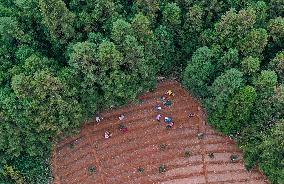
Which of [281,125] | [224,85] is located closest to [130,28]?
[224,85]

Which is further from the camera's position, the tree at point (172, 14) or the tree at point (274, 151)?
the tree at point (172, 14)

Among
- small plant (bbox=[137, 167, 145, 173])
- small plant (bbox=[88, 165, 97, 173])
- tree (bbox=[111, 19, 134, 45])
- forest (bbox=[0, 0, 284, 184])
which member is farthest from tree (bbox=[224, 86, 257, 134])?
small plant (bbox=[88, 165, 97, 173])

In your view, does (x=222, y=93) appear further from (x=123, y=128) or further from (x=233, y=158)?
(x=123, y=128)

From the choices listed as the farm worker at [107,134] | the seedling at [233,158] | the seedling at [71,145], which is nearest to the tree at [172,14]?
the farm worker at [107,134]

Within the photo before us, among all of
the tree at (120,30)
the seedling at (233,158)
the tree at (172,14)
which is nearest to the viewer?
the tree at (120,30)

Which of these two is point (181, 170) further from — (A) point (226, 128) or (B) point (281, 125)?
(B) point (281, 125)

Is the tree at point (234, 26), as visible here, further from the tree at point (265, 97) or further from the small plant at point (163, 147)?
the small plant at point (163, 147)

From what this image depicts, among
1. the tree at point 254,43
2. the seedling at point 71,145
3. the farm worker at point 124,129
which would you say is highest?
the tree at point 254,43
